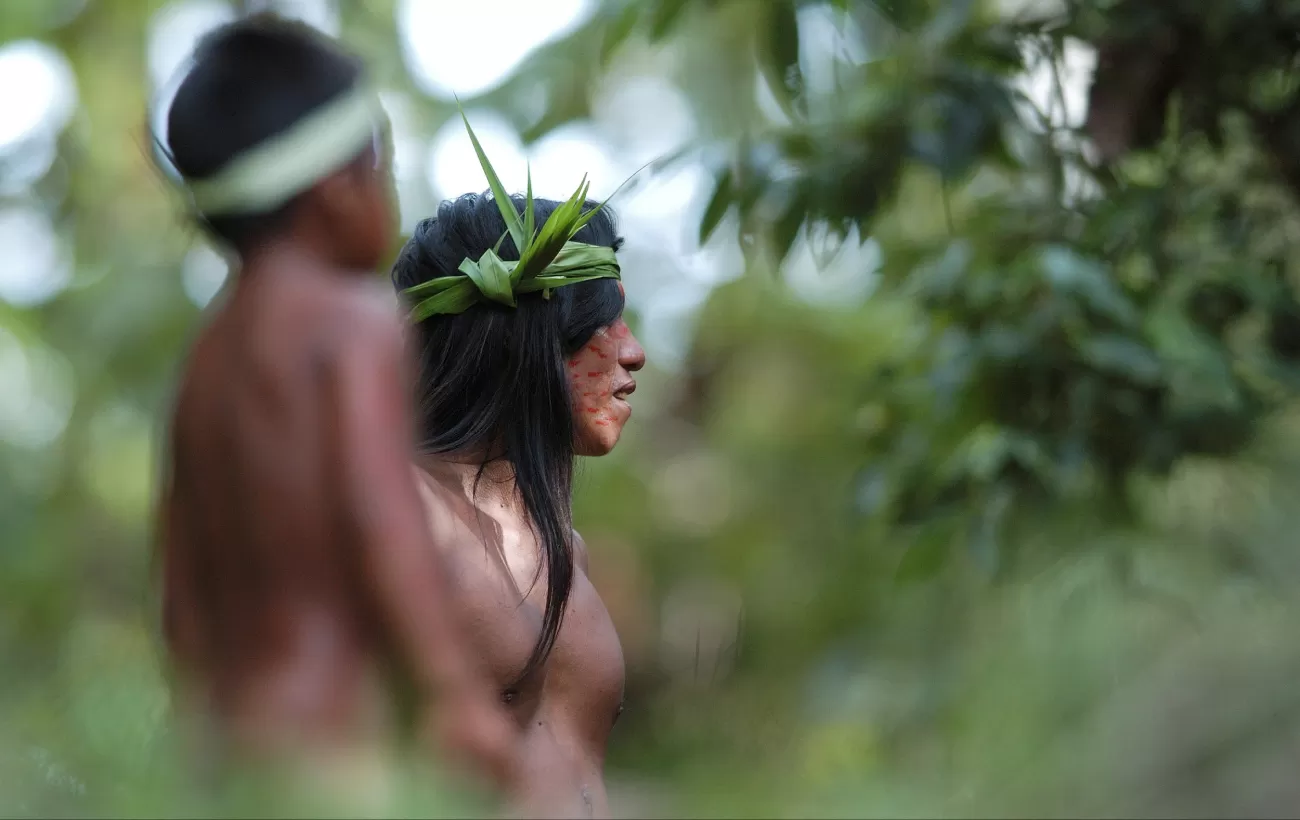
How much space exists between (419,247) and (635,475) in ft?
9.61

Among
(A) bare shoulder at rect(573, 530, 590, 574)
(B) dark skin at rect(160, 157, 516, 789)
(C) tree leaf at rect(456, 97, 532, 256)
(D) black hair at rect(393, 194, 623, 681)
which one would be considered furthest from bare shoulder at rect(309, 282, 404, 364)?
(A) bare shoulder at rect(573, 530, 590, 574)

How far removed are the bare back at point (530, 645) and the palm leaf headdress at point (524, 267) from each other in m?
0.16

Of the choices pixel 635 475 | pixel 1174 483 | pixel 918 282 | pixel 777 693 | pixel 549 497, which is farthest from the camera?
pixel 635 475

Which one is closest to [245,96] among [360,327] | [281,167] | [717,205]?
[281,167]

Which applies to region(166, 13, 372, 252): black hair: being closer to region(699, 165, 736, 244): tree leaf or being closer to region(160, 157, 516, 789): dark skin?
region(160, 157, 516, 789): dark skin

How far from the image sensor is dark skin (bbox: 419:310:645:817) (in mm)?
1096

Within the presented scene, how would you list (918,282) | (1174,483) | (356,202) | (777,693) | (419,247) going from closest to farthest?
(777,693) < (356,202) < (419,247) < (918,282) < (1174,483)

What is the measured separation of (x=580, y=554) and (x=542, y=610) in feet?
0.58

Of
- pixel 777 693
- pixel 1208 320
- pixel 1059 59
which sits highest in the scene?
pixel 777 693

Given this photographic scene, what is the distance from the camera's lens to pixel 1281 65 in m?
1.82

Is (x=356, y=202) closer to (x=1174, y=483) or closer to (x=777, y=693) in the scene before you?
(x=777, y=693)

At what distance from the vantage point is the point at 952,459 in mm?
1818

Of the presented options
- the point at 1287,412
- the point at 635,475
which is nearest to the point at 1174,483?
the point at 1287,412

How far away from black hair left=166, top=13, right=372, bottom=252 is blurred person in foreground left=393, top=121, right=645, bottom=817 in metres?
0.22
